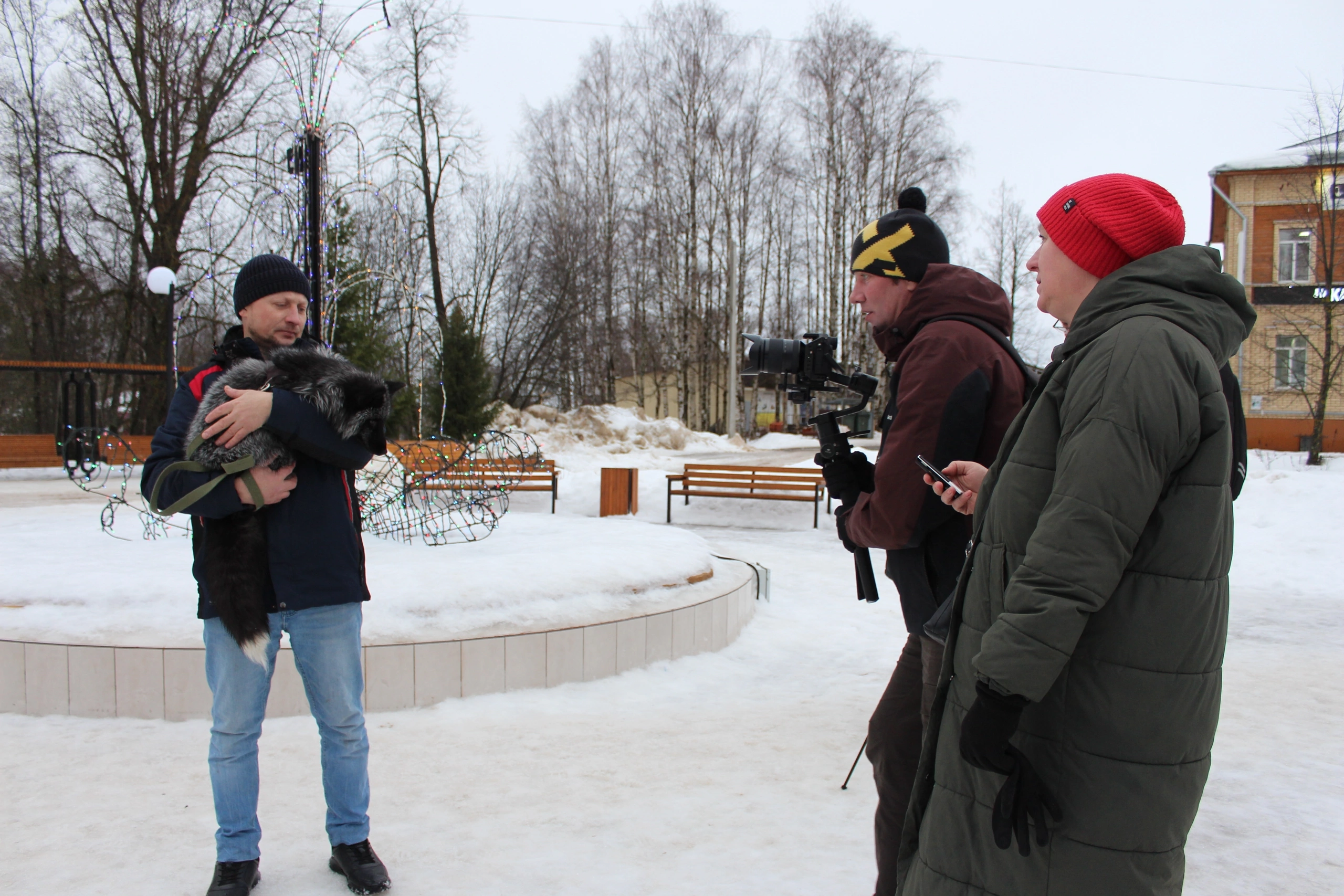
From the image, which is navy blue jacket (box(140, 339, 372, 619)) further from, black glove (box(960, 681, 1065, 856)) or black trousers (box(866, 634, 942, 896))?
black glove (box(960, 681, 1065, 856))

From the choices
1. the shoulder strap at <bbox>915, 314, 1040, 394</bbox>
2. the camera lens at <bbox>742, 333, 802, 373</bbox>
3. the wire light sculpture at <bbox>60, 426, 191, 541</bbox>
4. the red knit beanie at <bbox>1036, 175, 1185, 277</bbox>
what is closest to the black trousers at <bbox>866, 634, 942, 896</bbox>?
the shoulder strap at <bbox>915, 314, 1040, 394</bbox>

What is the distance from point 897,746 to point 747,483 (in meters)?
10.1

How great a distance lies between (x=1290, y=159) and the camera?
23000 millimetres

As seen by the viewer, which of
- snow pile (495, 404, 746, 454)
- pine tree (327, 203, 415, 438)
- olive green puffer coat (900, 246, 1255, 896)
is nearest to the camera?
olive green puffer coat (900, 246, 1255, 896)

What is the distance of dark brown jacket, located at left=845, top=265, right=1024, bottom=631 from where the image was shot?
2023mm

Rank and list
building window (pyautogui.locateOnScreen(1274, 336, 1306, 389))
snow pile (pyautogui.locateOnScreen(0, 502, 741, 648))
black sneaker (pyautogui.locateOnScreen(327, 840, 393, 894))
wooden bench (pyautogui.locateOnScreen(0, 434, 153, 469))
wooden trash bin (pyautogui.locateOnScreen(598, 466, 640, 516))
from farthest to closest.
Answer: building window (pyautogui.locateOnScreen(1274, 336, 1306, 389)), wooden bench (pyautogui.locateOnScreen(0, 434, 153, 469)), wooden trash bin (pyautogui.locateOnScreen(598, 466, 640, 516)), snow pile (pyautogui.locateOnScreen(0, 502, 741, 648)), black sneaker (pyautogui.locateOnScreen(327, 840, 393, 894))

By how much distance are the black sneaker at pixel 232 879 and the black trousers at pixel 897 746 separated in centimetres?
173

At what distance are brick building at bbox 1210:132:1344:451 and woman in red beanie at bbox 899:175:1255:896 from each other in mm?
24557

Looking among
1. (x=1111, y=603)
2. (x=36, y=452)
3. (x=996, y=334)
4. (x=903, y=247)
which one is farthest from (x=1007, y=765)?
(x=36, y=452)

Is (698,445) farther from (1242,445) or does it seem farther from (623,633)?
(1242,445)

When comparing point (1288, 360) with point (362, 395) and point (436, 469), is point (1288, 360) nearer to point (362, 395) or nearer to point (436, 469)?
point (436, 469)

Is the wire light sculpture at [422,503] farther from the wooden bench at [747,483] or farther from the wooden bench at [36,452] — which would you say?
the wooden bench at [36,452]

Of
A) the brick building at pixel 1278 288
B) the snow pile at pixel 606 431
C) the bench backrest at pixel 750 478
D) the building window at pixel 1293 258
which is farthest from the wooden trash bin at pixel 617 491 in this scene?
the building window at pixel 1293 258

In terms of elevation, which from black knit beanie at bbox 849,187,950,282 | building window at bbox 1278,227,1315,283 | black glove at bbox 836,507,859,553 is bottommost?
black glove at bbox 836,507,859,553
